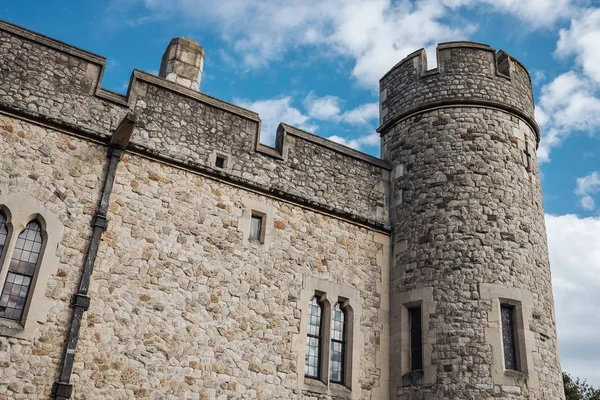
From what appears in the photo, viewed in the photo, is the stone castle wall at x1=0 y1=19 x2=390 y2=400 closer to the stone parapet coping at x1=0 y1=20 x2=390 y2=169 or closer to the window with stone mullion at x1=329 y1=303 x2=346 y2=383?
the stone parapet coping at x1=0 y1=20 x2=390 y2=169

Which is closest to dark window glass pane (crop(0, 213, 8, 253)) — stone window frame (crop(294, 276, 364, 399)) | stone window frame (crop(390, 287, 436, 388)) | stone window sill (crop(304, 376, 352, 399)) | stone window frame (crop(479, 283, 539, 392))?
stone window frame (crop(294, 276, 364, 399))

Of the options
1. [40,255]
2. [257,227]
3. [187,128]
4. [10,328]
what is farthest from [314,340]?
[10,328]

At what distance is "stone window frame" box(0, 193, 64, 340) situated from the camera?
7379mm

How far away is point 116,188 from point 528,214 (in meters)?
7.08

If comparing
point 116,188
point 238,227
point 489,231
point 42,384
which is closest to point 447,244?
point 489,231

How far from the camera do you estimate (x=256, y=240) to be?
9.58 meters

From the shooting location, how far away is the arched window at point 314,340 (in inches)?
367

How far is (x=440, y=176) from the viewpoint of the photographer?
10648 millimetres

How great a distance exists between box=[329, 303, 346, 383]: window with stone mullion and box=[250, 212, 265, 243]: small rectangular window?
176 centimetres

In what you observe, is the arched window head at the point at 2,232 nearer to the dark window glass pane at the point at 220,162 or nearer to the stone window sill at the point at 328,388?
the dark window glass pane at the point at 220,162

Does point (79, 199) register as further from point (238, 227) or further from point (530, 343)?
point (530, 343)

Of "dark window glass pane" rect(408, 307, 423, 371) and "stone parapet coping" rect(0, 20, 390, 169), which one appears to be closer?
"stone parapet coping" rect(0, 20, 390, 169)

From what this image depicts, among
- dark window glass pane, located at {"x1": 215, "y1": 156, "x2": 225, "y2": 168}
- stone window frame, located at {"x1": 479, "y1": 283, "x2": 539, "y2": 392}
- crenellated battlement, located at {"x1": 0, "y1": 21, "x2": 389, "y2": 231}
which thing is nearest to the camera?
crenellated battlement, located at {"x1": 0, "y1": 21, "x2": 389, "y2": 231}

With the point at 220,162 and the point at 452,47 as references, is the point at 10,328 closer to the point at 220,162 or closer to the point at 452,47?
the point at 220,162
